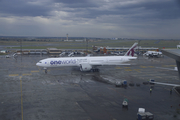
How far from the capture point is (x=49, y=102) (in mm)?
25391

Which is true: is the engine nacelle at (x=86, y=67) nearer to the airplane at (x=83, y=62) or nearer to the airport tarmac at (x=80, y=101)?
the airplane at (x=83, y=62)

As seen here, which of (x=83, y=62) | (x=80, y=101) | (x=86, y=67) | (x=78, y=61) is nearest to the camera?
(x=80, y=101)

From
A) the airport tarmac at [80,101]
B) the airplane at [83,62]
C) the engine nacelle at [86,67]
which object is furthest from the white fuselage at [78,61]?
the airport tarmac at [80,101]

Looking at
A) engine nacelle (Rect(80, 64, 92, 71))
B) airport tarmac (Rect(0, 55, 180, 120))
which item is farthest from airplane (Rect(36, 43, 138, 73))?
airport tarmac (Rect(0, 55, 180, 120))

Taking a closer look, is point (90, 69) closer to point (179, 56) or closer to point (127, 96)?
point (127, 96)

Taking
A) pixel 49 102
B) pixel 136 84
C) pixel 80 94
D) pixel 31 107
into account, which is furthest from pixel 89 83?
pixel 31 107

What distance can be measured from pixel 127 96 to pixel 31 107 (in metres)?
15.7

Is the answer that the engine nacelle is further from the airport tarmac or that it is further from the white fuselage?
the airport tarmac

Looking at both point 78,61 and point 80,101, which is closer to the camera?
point 80,101

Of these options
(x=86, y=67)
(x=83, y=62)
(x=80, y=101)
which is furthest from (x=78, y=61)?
(x=80, y=101)

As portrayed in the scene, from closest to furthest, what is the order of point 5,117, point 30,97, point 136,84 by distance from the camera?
point 5,117 < point 30,97 < point 136,84

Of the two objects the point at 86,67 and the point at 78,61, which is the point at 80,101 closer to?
the point at 86,67

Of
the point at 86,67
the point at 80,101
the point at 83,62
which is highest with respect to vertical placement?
the point at 83,62

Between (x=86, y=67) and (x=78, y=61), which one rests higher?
(x=78, y=61)
